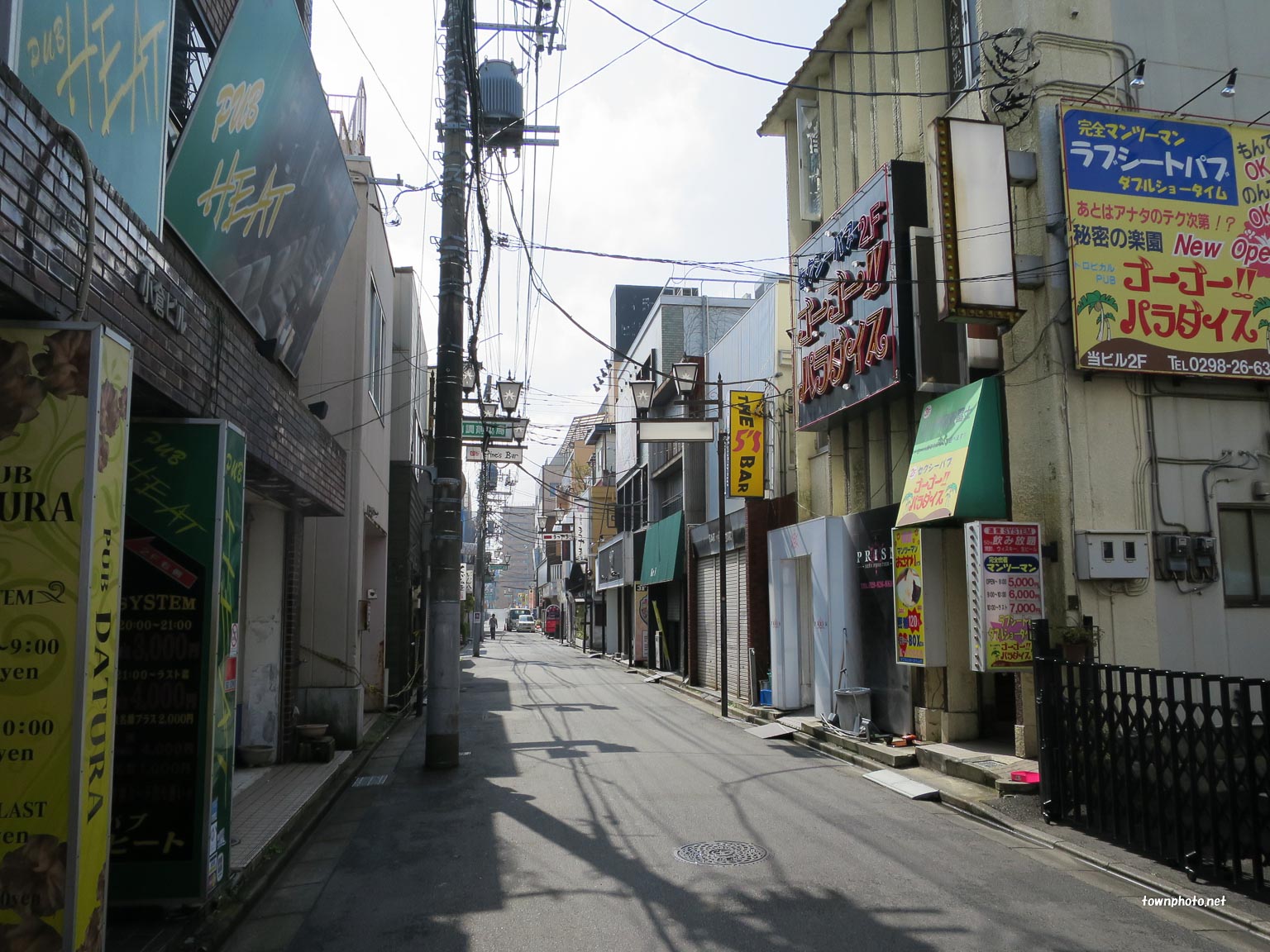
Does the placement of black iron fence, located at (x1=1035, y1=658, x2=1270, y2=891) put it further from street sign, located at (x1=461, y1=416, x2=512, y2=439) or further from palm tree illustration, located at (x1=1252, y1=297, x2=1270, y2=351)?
street sign, located at (x1=461, y1=416, x2=512, y2=439)

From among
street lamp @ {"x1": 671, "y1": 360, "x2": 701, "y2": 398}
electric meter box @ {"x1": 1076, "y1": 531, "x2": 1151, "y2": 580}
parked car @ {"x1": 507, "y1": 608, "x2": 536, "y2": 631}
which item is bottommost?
parked car @ {"x1": 507, "y1": 608, "x2": 536, "y2": 631}

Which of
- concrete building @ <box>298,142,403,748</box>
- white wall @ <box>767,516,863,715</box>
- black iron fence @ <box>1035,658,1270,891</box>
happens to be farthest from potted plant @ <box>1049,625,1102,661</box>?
concrete building @ <box>298,142,403,748</box>

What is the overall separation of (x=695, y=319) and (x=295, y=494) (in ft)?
81.9

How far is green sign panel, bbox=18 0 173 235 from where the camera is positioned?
4.39 m

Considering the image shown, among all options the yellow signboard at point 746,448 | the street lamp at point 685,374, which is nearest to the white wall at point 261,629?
the street lamp at point 685,374

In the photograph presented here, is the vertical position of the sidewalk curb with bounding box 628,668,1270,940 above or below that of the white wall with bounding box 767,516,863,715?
below

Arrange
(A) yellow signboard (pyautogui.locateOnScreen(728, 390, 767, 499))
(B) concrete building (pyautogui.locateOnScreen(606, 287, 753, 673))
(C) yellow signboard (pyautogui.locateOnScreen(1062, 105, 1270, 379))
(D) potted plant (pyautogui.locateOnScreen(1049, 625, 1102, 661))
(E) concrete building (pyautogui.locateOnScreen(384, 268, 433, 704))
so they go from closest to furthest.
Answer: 1. (D) potted plant (pyautogui.locateOnScreen(1049, 625, 1102, 661))
2. (C) yellow signboard (pyautogui.locateOnScreen(1062, 105, 1270, 379))
3. (A) yellow signboard (pyautogui.locateOnScreen(728, 390, 767, 499))
4. (E) concrete building (pyautogui.locateOnScreen(384, 268, 433, 704))
5. (B) concrete building (pyautogui.locateOnScreen(606, 287, 753, 673))

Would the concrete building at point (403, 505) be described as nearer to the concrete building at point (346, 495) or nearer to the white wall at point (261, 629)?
the concrete building at point (346, 495)

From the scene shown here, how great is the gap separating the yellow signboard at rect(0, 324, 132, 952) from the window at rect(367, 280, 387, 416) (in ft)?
37.0

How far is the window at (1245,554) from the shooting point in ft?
36.2

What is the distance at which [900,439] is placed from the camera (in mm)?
14266

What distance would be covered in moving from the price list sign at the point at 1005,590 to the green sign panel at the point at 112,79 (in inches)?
343

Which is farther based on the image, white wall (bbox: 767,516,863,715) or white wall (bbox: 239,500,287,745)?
white wall (bbox: 767,516,863,715)

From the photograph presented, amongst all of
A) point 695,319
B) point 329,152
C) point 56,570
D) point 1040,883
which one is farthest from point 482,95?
point 695,319
